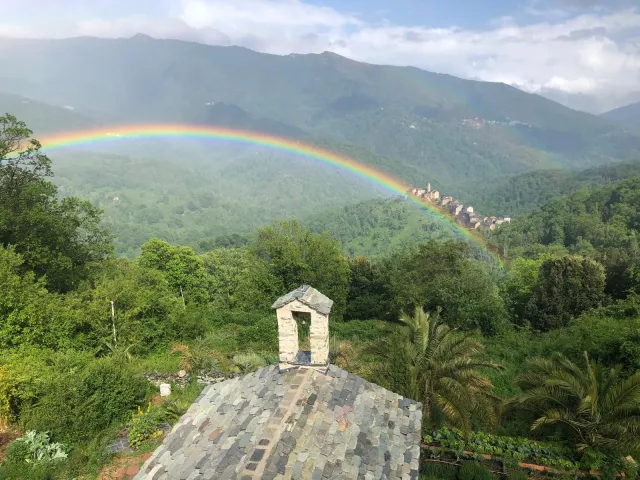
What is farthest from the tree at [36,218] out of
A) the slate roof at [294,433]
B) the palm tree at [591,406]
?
the palm tree at [591,406]

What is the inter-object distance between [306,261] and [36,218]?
1793 cm

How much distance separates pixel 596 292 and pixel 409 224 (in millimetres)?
99372

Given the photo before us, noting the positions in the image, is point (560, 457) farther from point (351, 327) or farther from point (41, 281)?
point (41, 281)

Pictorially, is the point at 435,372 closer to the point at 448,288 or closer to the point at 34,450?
the point at 34,450

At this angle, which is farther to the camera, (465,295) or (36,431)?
(465,295)

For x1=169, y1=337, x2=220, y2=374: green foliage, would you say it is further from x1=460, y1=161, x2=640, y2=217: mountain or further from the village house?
Result: x1=460, y1=161, x2=640, y2=217: mountain

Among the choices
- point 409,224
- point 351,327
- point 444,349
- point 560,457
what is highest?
point 444,349

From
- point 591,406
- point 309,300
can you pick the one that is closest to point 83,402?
point 309,300

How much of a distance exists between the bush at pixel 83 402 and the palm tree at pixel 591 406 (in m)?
12.6

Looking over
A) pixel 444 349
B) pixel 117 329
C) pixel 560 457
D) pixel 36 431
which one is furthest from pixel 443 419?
pixel 117 329

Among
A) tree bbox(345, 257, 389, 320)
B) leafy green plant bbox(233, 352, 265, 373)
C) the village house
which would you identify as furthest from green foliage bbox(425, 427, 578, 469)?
tree bbox(345, 257, 389, 320)

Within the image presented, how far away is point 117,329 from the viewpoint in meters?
20.1

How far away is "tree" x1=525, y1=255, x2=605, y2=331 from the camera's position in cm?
2645

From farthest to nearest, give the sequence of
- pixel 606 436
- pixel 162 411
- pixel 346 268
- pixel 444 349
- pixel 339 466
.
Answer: pixel 346 268 < pixel 162 411 < pixel 444 349 < pixel 606 436 < pixel 339 466
